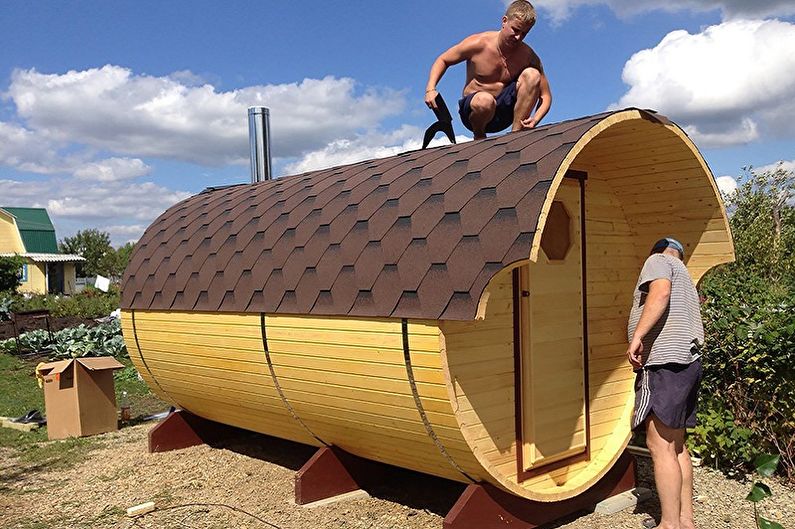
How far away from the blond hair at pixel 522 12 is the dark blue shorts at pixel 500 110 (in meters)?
Result: 0.59

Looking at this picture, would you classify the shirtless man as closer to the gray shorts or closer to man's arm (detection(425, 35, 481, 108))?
man's arm (detection(425, 35, 481, 108))

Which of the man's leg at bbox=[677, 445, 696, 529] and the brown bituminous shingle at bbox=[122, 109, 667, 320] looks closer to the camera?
the brown bituminous shingle at bbox=[122, 109, 667, 320]

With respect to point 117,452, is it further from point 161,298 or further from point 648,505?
point 648,505

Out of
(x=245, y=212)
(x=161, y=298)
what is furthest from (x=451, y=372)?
(x=161, y=298)

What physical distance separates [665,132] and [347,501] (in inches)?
145

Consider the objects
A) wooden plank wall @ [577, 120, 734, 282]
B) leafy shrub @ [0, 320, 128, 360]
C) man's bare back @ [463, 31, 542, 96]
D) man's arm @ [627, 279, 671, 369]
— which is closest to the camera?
man's arm @ [627, 279, 671, 369]

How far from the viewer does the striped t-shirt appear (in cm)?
494

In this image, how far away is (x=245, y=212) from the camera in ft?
23.6

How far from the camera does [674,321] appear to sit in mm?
4969

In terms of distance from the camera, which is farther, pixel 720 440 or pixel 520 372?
Result: pixel 720 440

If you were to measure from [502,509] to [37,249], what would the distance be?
45.7m

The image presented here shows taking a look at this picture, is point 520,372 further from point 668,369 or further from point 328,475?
point 328,475

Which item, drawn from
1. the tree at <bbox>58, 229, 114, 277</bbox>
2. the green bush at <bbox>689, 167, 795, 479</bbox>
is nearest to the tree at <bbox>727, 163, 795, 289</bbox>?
the green bush at <bbox>689, 167, 795, 479</bbox>

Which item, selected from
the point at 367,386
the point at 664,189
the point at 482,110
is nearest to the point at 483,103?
the point at 482,110
